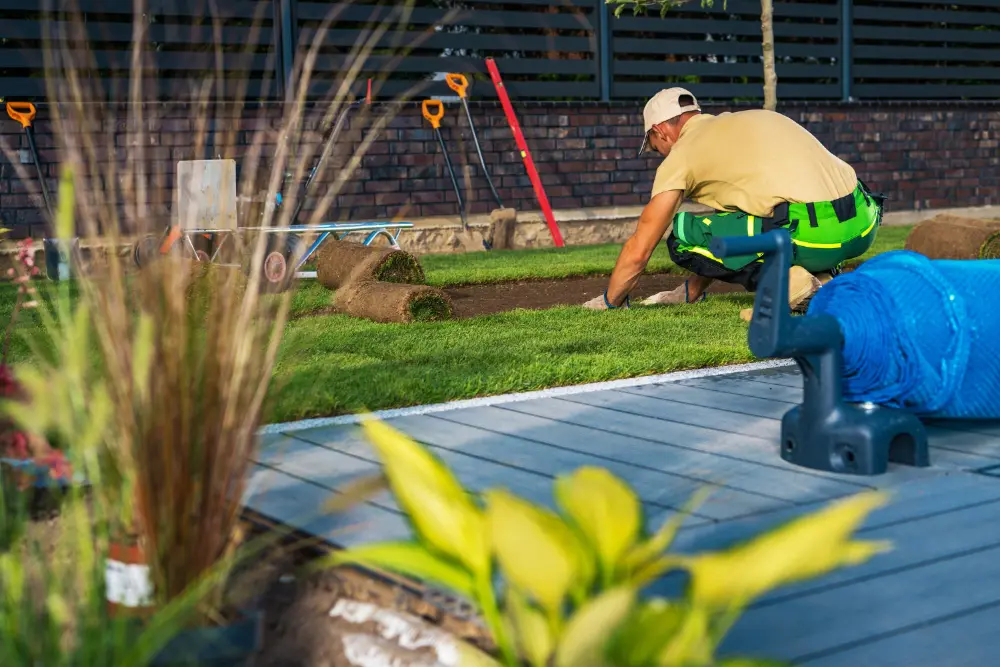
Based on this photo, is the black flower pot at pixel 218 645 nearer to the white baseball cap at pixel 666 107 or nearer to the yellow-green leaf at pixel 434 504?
the yellow-green leaf at pixel 434 504

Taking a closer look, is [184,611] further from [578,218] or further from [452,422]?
[578,218]

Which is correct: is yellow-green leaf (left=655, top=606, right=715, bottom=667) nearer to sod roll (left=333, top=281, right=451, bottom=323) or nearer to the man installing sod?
the man installing sod

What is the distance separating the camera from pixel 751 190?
5586mm

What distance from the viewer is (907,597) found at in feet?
7.22

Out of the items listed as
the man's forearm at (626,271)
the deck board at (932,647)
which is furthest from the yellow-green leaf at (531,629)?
the man's forearm at (626,271)

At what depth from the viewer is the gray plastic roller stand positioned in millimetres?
2936

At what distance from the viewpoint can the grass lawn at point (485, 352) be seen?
413cm

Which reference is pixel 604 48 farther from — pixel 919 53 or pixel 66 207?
pixel 66 207

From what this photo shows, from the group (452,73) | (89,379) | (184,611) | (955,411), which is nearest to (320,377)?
(955,411)

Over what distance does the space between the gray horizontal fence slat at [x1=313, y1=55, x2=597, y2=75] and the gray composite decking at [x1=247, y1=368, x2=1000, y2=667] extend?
676cm

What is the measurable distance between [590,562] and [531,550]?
11cm

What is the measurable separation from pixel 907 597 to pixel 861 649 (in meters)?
0.27

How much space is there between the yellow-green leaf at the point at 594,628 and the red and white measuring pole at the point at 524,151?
935cm

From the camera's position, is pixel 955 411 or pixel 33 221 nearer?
pixel 955 411
